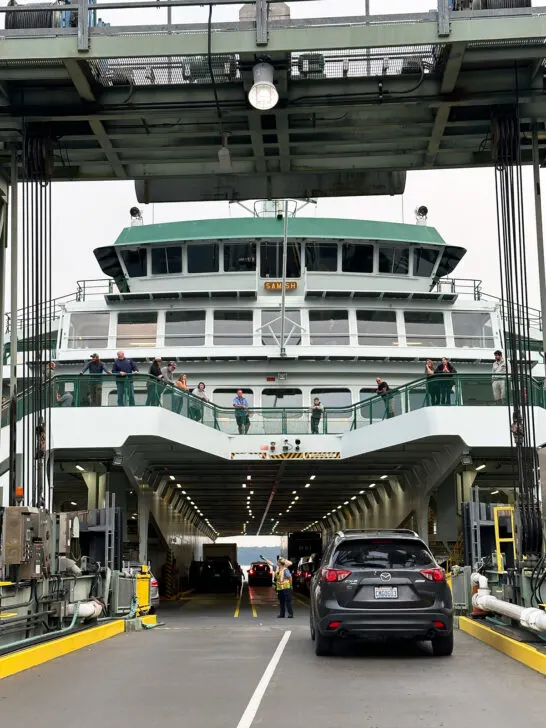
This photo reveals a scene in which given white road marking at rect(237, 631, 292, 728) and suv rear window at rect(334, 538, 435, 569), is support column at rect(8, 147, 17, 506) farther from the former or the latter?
suv rear window at rect(334, 538, 435, 569)

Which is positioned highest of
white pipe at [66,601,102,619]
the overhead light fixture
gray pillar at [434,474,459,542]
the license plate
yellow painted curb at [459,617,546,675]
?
the overhead light fixture

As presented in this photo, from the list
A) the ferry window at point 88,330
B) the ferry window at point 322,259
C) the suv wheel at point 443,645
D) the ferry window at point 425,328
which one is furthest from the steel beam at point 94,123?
the ferry window at point 322,259

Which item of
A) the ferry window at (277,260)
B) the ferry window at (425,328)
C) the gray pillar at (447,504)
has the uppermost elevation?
the ferry window at (277,260)

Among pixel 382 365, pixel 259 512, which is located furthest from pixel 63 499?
pixel 259 512

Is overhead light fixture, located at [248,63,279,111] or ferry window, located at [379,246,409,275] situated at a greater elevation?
ferry window, located at [379,246,409,275]

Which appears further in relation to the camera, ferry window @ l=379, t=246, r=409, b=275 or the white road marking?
ferry window @ l=379, t=246, r=409, b=275

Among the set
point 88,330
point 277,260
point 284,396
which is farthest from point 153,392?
point 277,260

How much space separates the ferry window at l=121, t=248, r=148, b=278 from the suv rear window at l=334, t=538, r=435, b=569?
27.7 meters

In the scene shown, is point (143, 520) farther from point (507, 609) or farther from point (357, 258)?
point (507, 609)

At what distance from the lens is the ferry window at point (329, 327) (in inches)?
1394

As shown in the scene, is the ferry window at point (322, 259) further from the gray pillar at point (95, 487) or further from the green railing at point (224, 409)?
the gray pillar at point (95, 487)

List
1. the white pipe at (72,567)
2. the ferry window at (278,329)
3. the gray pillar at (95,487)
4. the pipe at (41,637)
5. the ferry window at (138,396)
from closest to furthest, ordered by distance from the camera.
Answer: the pipe at (41,637) < the white pipe at (72,567) < the ferry window at (138,396) < the gray pillar at (95,487) < the ferry window at (278,329)

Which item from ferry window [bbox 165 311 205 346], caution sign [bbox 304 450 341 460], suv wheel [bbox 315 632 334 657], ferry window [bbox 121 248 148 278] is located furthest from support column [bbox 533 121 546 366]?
ferry window [bbox 121 248 148 278]

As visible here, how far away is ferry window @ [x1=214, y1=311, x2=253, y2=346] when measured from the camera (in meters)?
35.5
